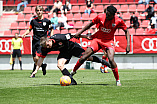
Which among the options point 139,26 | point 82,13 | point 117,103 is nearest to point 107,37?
point 117,103

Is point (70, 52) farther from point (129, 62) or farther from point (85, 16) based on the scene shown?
point (85, 16)

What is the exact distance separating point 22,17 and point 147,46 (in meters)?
10.1

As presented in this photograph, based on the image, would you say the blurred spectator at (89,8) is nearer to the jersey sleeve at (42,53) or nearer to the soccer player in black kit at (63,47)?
the jersey sleeve at (42,53)

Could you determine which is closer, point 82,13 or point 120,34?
point 120,34

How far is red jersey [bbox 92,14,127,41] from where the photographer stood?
941cm

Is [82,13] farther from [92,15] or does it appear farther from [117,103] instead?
[117,103]

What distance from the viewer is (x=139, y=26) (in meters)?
24.8

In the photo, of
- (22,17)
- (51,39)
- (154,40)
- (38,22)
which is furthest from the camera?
(22,17)

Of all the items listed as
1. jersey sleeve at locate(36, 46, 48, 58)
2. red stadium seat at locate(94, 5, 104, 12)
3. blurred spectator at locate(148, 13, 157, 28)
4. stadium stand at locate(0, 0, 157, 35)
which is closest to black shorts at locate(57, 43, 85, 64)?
jersey sleeve at locate(36, 46, 48, 58)

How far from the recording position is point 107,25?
9.44m

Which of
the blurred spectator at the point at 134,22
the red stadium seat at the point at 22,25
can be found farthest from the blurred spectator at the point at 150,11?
the red stadium seat at the point at 22,25

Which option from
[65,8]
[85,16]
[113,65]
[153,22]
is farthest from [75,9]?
[113,65]

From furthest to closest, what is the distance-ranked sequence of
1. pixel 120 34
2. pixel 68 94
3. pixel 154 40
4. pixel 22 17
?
1. pixel 22 17
2. pixel 120 34
3. pixel 154 40
4. pixel 68 94

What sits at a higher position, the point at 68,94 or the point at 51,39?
the point at 51,39
